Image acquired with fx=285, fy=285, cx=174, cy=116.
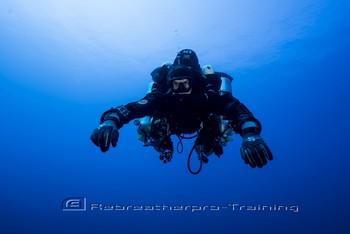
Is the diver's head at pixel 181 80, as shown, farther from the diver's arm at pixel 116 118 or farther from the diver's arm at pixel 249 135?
the diver's arm at pixel 249 135

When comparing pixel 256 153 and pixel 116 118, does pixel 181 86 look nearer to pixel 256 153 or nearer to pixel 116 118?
pixel 116 118

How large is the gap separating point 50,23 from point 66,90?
14648 millimetres

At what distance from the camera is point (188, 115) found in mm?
4973

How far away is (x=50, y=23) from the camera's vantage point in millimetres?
23781

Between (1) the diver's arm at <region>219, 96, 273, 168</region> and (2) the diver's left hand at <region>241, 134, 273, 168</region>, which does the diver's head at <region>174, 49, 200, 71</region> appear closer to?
(1) the diver's arm at <region>219, 96, 273, 168</region>

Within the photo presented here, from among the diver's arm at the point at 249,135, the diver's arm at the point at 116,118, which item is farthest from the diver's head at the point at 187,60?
the diver's arm at the point at 249,135

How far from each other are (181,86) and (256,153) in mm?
1821

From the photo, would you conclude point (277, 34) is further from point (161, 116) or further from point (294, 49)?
point (161, 116)

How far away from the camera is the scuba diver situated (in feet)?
12.3

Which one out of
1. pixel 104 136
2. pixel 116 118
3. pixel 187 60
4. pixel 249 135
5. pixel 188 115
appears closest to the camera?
pixel 104 136

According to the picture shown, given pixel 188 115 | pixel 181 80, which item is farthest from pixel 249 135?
pixel 181 80

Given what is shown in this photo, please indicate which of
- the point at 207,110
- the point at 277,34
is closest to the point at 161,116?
the point at 207,110

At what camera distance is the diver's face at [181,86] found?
4.73 meters

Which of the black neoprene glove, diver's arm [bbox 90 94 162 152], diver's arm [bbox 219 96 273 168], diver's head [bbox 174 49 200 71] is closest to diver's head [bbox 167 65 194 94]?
diver's arm [bbox 90 94 162 152]
